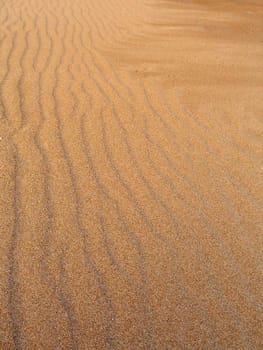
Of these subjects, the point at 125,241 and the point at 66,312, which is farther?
the point at 125,241

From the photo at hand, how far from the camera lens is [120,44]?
17.6 ft

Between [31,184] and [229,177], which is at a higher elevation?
[31,184]

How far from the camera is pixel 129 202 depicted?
7.70ft

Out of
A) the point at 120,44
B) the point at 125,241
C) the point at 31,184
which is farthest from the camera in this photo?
the point at 120,44

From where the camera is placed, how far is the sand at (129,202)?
5.61 ft

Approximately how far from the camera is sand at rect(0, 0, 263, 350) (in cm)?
171

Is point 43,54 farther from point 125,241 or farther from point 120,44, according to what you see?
point 125,241

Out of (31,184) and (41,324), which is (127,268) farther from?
(31,184)

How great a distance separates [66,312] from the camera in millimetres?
1703

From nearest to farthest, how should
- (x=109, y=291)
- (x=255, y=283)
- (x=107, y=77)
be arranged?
(x=109, y=291) < (x=255, y=283) < (x=107, y=77)

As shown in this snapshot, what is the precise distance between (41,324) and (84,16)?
254 inches

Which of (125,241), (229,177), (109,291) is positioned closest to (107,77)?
(229,177)

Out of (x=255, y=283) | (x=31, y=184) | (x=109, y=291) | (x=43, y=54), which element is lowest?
(x=255, y=283)

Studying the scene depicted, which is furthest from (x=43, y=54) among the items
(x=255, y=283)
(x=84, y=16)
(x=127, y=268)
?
(x=255, y=283)
